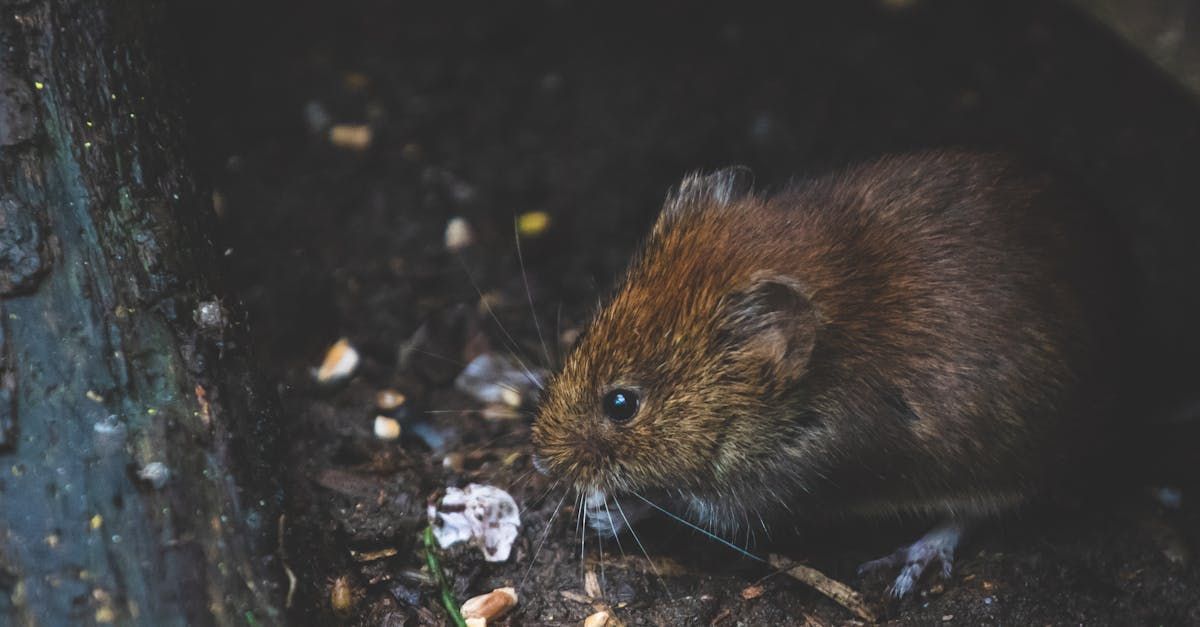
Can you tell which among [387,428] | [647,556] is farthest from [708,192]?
[387,428]

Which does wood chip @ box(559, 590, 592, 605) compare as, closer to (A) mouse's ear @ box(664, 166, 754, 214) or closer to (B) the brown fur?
(B) the brown fur

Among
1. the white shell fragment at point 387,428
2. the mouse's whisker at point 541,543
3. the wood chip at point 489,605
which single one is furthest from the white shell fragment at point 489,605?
the white shell fragment at point 387,428

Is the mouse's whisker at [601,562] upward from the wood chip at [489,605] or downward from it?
upward

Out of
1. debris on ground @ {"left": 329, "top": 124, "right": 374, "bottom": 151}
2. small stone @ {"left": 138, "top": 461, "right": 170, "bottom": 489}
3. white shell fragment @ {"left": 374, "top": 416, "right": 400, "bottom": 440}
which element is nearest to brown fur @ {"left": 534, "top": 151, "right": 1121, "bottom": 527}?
white shell fragment @ {"left": 374, "top": 416, "right": 400, "bottom": 440}

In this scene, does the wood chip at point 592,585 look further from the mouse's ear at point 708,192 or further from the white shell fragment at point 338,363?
the white shell fragment at point 338,363

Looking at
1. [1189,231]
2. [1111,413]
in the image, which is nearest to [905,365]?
[1111,413]

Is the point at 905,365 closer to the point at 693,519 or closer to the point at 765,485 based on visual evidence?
the point at 765,485

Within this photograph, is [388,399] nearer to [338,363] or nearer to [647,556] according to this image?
[338,363]
